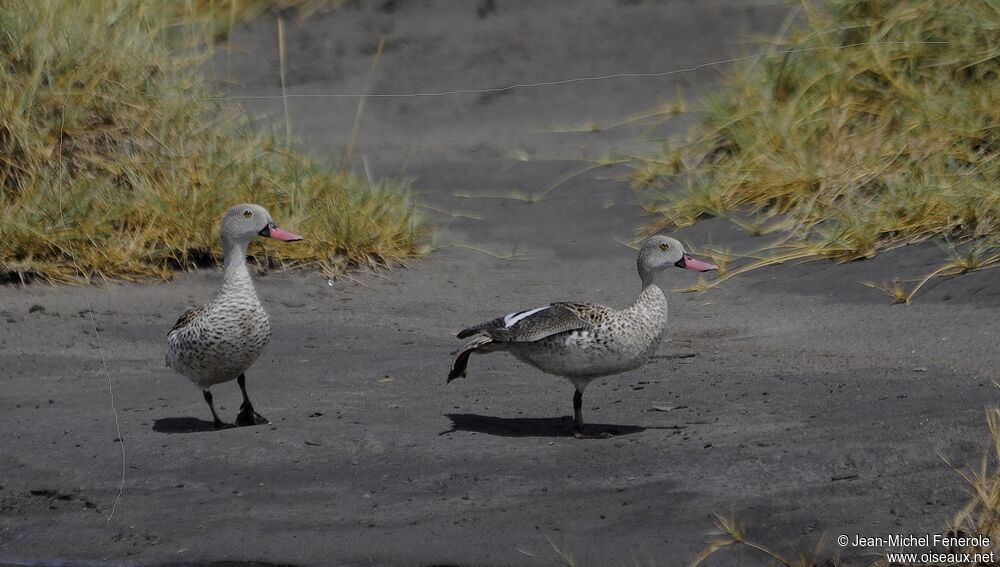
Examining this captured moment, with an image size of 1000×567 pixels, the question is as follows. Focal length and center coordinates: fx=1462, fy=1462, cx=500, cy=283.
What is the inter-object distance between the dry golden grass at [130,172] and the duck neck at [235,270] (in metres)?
2.26

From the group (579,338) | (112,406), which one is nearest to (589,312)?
(579,338)

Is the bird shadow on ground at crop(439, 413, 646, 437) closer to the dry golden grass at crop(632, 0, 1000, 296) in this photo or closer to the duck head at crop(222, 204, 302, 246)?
the duck head at crop(222, 204, 302, 246)

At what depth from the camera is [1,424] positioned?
244 inches

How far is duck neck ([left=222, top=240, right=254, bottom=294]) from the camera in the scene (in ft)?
20.2

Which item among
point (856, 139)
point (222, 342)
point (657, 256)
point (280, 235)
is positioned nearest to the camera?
point (222, 342)

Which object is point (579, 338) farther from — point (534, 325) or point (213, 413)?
point (213, 413)

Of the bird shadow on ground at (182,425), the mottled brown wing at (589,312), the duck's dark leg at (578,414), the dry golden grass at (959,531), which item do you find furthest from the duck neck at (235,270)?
the dry golden grass at (959,531)

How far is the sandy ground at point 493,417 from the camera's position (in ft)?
16.1

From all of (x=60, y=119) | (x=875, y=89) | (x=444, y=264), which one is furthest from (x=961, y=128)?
(x=60, y=119)

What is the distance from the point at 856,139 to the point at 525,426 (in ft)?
15.0

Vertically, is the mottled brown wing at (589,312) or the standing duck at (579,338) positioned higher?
the mottled brown wing at (589,312)

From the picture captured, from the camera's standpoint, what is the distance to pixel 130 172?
29.8ft

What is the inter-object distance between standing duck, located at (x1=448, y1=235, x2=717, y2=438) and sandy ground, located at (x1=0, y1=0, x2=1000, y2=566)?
0.28 meters

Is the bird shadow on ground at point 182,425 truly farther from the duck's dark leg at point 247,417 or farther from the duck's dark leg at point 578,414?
the duck's dark leg at point 578,414
